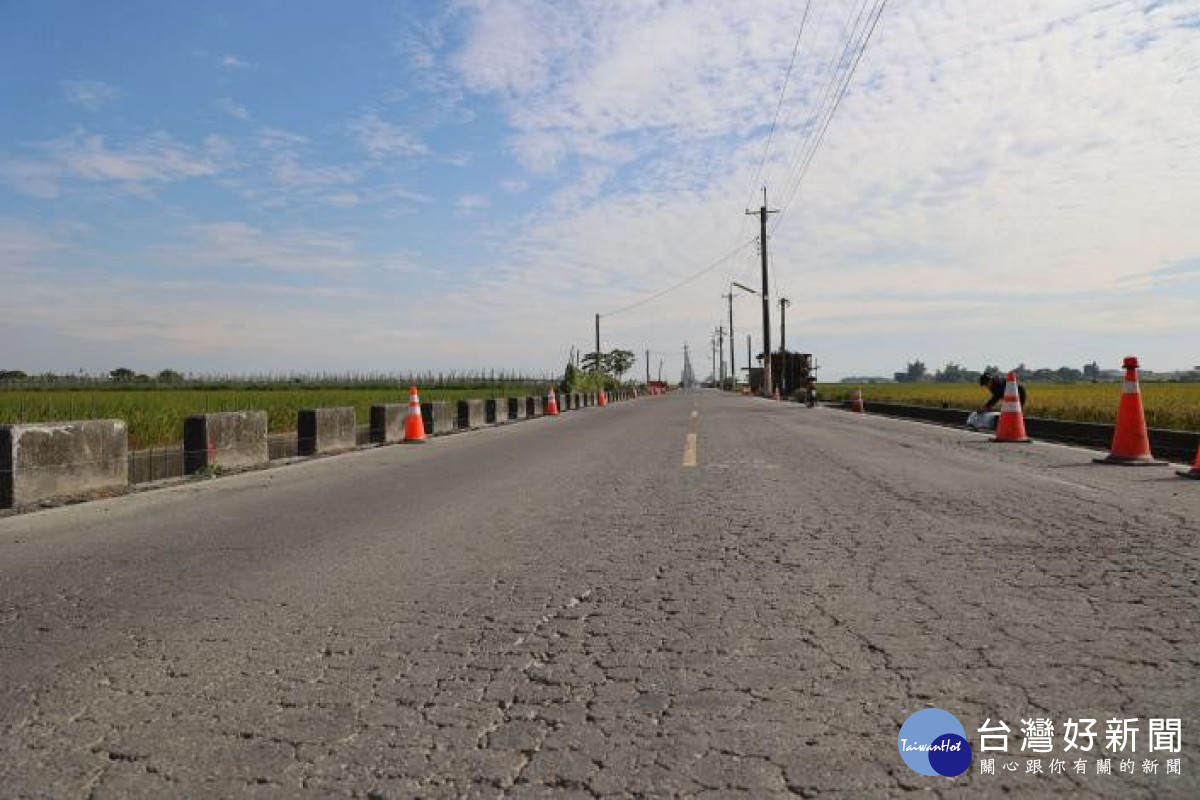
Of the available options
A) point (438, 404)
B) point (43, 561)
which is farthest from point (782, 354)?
point (43, 561)

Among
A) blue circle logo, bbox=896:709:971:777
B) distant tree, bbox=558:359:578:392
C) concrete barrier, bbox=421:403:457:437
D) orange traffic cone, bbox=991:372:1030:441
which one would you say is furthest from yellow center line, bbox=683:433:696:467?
distant tree, bbox=558:359:578:392

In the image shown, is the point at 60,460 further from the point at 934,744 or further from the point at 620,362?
the point at 620,362

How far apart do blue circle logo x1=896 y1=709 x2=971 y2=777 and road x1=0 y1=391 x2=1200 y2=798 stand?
5 centimetres

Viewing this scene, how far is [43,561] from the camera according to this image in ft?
15.4

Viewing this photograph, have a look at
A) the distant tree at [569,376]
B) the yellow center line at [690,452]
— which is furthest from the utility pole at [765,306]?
the yellow center line at [690,452]

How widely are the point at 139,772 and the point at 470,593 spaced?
1.83m

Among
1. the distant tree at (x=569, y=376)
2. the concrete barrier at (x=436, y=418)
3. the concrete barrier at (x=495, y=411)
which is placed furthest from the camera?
the distant tree at (x=569, y=376)

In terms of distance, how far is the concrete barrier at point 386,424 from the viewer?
45.1ft

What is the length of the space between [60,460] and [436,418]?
1010cm

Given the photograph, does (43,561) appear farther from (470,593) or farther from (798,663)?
(798,663)

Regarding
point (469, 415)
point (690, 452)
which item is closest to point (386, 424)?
point (690, 452)

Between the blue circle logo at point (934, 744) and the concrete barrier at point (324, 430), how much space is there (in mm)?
10085

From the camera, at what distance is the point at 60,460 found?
6922 millimetres

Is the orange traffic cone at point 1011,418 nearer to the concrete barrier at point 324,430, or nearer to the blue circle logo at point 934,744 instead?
the concrete barrier at point 324,430
